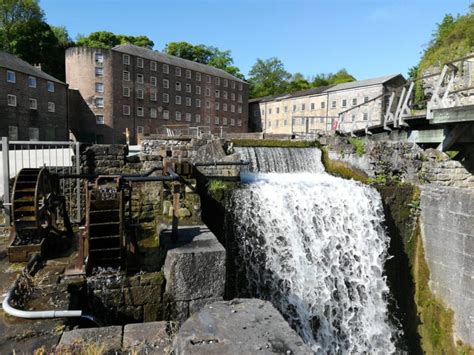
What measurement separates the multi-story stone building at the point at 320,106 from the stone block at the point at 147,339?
37153 mm

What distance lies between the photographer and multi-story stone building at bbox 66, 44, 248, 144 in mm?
40125

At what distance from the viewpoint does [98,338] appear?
2.47m

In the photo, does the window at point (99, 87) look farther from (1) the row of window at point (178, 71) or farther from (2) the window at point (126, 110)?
(1) the row of window at point (178, 71)

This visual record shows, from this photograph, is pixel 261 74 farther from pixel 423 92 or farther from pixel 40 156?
pixel 40 156

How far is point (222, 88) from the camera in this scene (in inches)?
2178

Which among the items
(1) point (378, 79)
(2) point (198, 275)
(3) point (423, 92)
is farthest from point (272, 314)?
(1) point (378, 79)

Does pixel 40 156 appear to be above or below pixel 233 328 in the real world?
above

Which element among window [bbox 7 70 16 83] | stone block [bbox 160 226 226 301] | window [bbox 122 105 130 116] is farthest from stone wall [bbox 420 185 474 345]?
window [bbox 122 105 130 116]

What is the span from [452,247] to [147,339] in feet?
→ 27.3

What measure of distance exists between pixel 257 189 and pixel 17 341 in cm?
627

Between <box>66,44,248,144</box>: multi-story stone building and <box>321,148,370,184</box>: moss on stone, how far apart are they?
20.3 m

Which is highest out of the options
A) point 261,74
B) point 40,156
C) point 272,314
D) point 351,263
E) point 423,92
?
point 261,74

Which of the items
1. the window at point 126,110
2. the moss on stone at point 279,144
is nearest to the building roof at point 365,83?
the window at point 126,110

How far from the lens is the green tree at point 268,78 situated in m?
70.9
